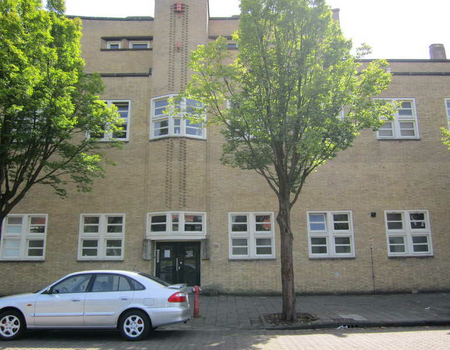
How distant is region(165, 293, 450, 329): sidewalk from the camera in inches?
368

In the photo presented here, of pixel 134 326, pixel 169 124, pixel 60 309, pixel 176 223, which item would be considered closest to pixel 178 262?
pixel 176 223

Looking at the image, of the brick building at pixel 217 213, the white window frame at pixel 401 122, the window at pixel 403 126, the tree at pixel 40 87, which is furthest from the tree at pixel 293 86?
the window at pixel 403 126

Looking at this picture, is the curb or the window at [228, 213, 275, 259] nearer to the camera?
the curb

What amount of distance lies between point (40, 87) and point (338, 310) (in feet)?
35.6

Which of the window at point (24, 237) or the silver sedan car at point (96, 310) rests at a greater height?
the window at point (24, 237)

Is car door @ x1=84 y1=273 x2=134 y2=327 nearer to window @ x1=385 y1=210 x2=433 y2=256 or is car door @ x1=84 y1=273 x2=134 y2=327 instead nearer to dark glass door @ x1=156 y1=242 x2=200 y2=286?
dark glass door @ x1=156 y1=242 x2=200 y2=286

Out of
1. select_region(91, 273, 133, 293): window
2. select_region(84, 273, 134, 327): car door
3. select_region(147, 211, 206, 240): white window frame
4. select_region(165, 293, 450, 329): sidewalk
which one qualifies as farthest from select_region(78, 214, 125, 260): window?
select_region(84, 273, 134, 327): car door

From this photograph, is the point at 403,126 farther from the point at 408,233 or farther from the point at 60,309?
the point at 60,309

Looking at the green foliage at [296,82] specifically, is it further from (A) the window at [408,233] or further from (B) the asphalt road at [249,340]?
(A) the window at [408,233]

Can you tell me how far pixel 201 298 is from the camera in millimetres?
13523

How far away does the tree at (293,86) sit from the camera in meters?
9.74

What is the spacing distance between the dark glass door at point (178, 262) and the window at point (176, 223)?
0.72 metres

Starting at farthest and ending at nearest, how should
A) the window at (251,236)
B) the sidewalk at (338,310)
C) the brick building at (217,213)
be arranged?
the window at (251,236), the brick building at (217,213), the sidewalk at (338,310)

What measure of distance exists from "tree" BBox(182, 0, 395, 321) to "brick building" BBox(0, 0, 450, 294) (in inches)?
183
